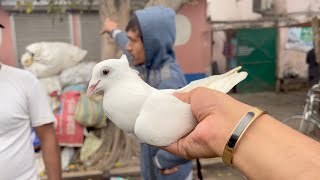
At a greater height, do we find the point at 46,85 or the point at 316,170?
the point at 316,170

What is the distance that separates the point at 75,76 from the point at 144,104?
4078 mm

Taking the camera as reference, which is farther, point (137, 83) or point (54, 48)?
point (54, 48)

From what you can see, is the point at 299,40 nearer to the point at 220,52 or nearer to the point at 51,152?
the point at 220,52

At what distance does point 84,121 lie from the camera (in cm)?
449

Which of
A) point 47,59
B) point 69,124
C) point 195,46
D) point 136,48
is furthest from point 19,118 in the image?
point 195,46

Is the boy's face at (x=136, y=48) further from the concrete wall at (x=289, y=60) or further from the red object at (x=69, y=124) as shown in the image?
the concrete wall at (x=289, y=60)

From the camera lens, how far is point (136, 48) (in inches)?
78.7

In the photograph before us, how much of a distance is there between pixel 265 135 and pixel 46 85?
4.53m

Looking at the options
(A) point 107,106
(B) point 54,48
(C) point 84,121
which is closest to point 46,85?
(B) point 54,48

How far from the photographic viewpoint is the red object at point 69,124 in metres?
4.54

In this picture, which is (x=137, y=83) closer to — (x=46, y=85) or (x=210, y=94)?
(x=210, y=94)

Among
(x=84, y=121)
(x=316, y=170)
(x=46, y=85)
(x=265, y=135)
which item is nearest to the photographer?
(x=316, y=170)

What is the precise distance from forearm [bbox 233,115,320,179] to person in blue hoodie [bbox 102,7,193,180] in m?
0.99

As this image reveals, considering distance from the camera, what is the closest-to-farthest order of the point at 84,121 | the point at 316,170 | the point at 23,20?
the point at 316,170 → the point at 84,121 → the point at 23,20
